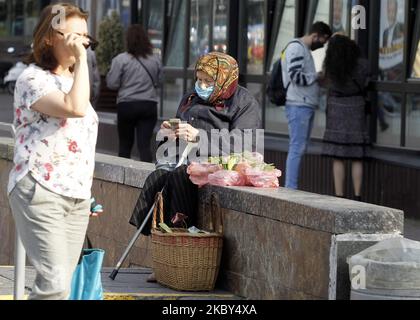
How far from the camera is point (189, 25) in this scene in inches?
638

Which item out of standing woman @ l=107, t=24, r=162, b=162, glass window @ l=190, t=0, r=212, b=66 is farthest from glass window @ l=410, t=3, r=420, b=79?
glass window @ l=190, t=0, r=212, b=66

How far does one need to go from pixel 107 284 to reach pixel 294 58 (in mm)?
4940

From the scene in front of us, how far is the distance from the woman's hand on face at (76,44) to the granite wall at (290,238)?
5.41 ft

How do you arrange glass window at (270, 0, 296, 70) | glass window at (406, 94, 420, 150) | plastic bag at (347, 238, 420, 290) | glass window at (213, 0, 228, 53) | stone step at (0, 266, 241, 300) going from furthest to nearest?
1. glass window at (213, 0, 228, 53)
2. glass window at (270, 0, 296, 70)
3. glass window at (406, 94, 420, 150)
4. stone step at (0, 266, 241, 300)
5. plastic bag at (347, 238, 420, 290)

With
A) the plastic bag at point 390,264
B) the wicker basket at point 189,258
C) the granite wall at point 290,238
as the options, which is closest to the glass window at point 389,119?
the granite wall at point 290,238

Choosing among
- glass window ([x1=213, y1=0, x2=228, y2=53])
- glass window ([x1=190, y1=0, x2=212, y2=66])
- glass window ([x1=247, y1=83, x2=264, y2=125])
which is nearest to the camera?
glass window ([x1=247, y1=83, x2=264, y2=125])

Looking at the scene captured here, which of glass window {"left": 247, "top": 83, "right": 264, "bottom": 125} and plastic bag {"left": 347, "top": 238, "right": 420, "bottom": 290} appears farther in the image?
glass window {"left": 247, "top": 83, "right": 264, "bottom": 125}

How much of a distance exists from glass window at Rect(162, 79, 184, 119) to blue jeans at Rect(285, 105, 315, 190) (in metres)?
4.49

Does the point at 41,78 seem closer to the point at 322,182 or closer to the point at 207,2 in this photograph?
the point at 322,182

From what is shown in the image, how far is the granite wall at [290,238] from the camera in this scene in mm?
6254

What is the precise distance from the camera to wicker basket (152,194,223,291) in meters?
7.26

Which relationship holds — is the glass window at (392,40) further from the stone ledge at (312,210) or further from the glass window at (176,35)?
the stone ledge at (312,210)

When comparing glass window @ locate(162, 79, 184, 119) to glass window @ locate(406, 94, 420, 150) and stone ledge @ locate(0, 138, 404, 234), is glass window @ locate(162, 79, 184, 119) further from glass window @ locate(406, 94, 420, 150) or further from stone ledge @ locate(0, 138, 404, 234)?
stone ledge @ locate(0, 138, 404, 234)

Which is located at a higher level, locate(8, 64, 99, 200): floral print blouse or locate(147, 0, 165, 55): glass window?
locate(147, 0, 165, 55): glass window
